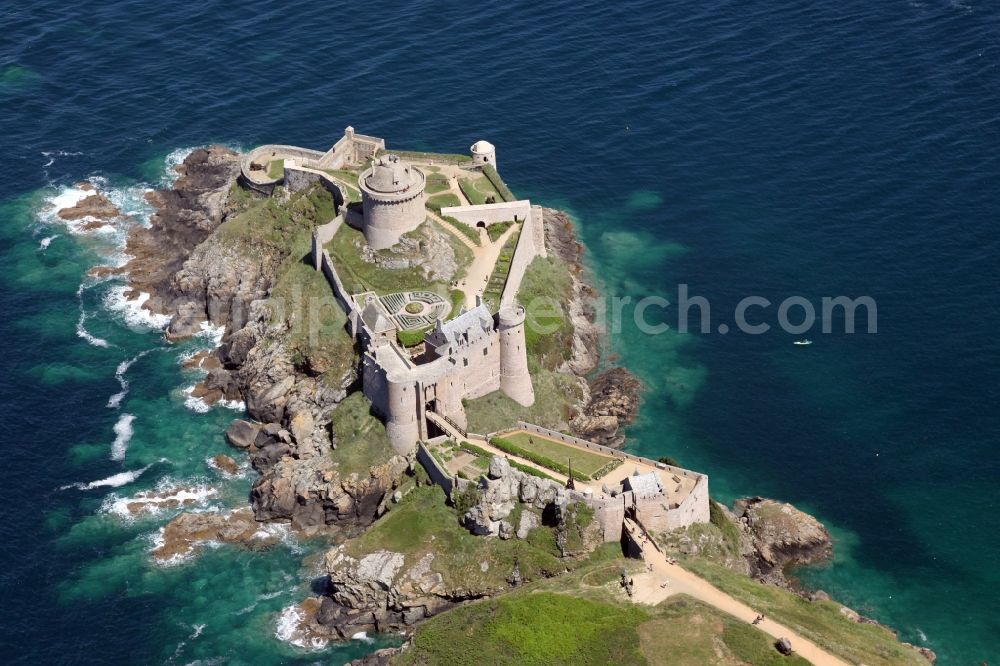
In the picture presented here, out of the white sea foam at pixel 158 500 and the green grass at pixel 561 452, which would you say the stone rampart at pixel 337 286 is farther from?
the white sea foam at pixel 158 500

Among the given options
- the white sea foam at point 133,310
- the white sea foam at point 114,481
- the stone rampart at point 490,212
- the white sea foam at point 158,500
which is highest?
the stone rampart at point 490,212

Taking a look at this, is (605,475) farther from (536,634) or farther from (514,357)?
(536,634)

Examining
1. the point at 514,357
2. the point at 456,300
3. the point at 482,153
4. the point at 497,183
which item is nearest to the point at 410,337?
the point at 456,300

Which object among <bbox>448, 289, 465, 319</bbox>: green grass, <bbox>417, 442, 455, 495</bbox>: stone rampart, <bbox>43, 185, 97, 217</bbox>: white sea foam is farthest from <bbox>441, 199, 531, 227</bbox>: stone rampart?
<bbox>43, 185, 97, 217</bbox>: white sea foam

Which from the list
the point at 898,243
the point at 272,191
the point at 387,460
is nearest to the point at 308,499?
the point at 387,460

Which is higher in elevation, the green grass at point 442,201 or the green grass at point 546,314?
the green grass at point 442,201

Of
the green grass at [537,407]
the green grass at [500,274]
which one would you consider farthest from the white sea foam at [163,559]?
the green grass at [500,274]

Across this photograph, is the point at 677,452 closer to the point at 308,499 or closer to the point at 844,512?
the point at 844,512
